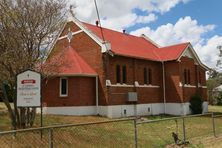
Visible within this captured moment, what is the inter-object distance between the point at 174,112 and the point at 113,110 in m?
8.45

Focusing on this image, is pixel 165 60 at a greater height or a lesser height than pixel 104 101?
greater

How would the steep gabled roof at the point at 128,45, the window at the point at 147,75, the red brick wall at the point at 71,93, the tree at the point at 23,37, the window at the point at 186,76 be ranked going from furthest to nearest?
1. the window at the point at 186,76
2. the window at the point at 147,75
3. the steep gabled roof at the point at 128,45
4. the red brick wall at the point at 71,93
5. the tree at the point at 23,37

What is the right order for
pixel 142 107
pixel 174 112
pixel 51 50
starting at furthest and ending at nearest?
1. pixel 174 112
2. pixel 142 107
3. pixel 51 50

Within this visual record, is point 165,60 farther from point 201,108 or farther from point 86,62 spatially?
point 86,62

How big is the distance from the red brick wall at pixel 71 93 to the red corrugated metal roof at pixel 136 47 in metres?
3.98

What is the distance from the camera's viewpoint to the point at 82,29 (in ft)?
98.1

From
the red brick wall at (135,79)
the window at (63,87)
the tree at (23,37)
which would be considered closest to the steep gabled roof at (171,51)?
the red brick wall at (135,79)

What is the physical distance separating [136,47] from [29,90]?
22604mm

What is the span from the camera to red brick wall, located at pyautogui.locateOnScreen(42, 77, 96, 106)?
88.8 feet

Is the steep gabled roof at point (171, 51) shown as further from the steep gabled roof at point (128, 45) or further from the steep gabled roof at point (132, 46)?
the steep gabled roof at point (128, 45)

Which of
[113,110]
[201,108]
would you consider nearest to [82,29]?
[113,110]

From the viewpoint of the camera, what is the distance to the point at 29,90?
12.7 meters

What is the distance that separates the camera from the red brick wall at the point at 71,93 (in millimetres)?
27078

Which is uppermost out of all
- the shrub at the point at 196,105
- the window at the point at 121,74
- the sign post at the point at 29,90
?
the window at the point at 121,74
